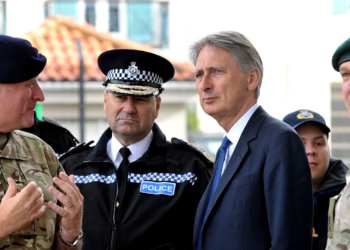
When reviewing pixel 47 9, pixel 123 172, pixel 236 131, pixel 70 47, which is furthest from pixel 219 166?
pixel 47 9

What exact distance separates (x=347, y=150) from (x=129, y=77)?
797cm

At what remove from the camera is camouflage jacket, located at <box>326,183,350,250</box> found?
2023 mm

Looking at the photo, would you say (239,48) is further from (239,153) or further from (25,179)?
(25,179)

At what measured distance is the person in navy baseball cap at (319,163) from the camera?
10.7ft

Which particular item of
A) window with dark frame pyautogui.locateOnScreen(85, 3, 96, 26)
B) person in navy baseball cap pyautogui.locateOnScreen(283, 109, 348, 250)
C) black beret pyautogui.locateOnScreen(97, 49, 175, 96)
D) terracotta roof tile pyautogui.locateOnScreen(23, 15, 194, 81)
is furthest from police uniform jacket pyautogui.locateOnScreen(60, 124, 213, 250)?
window with dark frame pyautogui.locateOnScreen(85, 3, 96, 26)

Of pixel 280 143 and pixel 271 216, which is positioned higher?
pixel 280 143

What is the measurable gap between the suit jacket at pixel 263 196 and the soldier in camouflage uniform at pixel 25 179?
70 cm

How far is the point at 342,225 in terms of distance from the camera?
6.70 feet

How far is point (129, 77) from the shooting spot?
11.0ft

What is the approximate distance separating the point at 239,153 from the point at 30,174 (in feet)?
3.35

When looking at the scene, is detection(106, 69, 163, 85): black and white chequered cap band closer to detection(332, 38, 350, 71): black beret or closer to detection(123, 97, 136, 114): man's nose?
detection(123, 97, 136, 114): man's nose

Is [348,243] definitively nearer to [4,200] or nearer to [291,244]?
[291,244]

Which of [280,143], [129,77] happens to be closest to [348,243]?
[280,143]

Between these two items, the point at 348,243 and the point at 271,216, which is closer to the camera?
the point at 348,243
